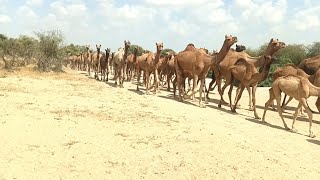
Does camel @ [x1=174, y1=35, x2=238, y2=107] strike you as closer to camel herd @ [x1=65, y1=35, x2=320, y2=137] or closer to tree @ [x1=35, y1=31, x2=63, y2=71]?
camel herd @ [x1=65, y1=35, x2=320, y2=137]

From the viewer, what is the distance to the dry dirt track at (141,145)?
269 inches

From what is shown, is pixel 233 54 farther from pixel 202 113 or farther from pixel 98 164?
pixel 98 164

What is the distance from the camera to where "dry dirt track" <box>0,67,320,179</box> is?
684cm

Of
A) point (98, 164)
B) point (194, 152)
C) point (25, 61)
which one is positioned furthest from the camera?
point (25, 61)

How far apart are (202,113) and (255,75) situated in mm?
2585

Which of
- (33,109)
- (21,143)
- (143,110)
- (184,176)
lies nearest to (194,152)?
(184,176)

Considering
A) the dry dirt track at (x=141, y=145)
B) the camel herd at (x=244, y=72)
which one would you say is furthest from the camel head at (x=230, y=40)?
the dry dirt track at (x=141, y=145)

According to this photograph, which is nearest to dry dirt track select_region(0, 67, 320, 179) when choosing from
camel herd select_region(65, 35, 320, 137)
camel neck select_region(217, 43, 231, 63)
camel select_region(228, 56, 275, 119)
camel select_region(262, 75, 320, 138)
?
camel select_region(262, 75, 320, 138)

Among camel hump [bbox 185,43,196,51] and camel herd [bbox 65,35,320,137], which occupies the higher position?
camel hump [bbox 185,43,196,51]

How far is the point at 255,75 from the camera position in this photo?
13594mm

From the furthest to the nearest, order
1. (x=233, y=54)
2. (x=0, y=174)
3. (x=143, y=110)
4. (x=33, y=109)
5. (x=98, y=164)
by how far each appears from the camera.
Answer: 1. (x=233, y=54)
2. (x=143, y=110)
3. (x=33, y=109)
4. (x=98, y=164)
5. (x=0, y=174)

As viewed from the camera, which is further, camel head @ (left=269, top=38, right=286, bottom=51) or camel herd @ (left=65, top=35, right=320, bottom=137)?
camel head @ (left=269, top=38, right=286, bottom=51)

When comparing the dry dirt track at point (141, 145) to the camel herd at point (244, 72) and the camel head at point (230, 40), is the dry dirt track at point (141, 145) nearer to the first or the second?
the camel herd at point (244, 72)

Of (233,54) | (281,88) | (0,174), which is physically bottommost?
(0,174)
